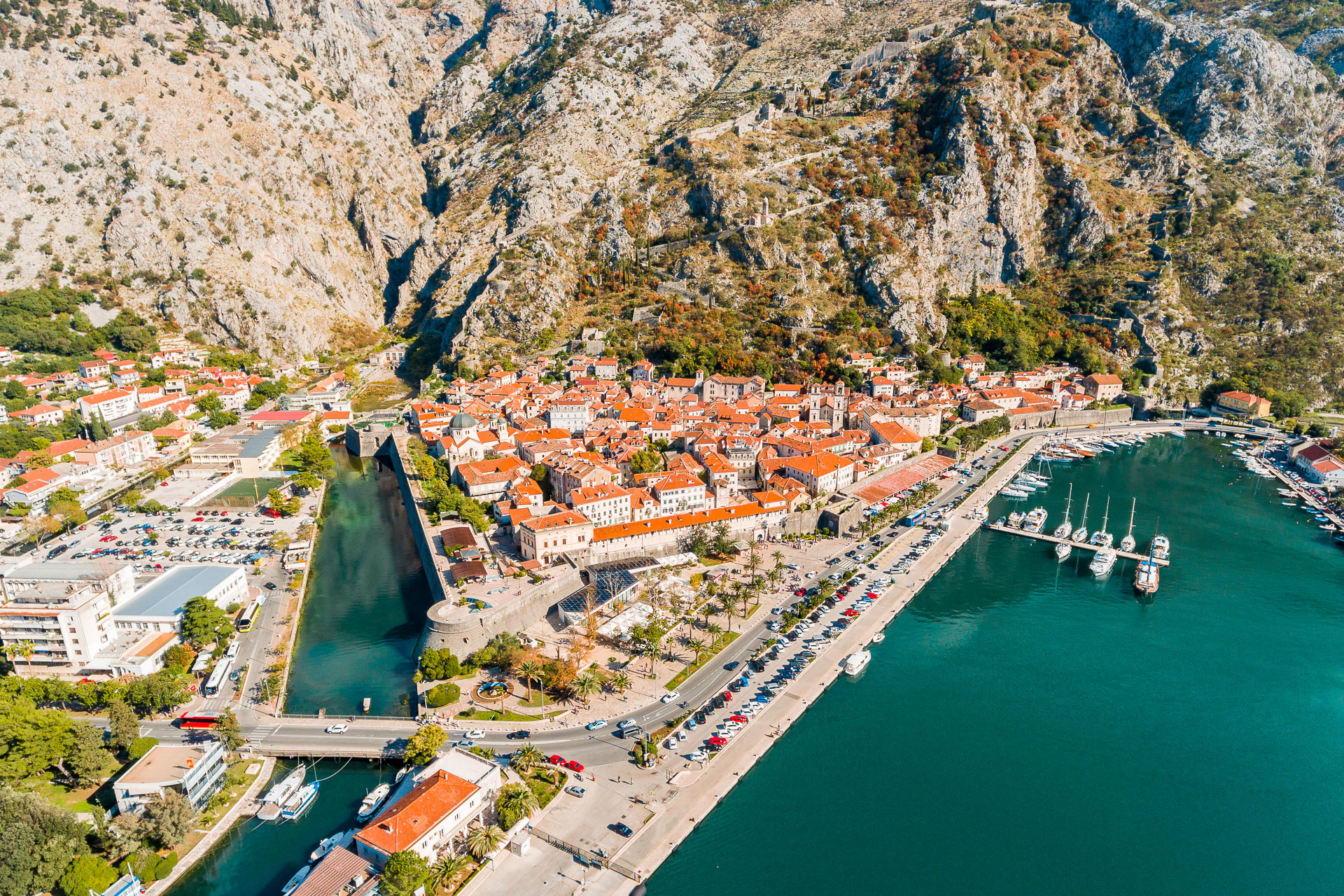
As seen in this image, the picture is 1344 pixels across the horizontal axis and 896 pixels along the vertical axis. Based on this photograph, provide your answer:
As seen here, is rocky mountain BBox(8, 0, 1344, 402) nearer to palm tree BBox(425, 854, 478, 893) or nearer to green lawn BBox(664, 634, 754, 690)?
green lawn BBox(664, 634, 754, 690)

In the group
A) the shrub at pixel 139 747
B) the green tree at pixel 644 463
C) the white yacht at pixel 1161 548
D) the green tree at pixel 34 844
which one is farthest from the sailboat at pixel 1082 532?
the green tree at pixel 34 844

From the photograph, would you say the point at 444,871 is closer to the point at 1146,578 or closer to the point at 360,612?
the point at 360,612

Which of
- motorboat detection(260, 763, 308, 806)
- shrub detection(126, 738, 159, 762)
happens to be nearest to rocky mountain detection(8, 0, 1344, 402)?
shrub detection(126, 738, 159, 762)

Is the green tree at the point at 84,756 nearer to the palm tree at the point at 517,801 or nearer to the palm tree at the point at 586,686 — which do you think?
the palm tree at the point at 517,801

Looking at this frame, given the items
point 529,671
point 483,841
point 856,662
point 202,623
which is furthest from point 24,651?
point 856,662

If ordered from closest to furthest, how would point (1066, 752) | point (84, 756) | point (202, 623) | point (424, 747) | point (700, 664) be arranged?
point (84, 756) → point (424, 747) → point (1066, 752) → point (700, 664) → point (202, 623)

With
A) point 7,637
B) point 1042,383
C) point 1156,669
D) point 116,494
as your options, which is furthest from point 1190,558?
point 116,494

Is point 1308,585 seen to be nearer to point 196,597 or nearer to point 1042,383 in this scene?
point 1042,383
